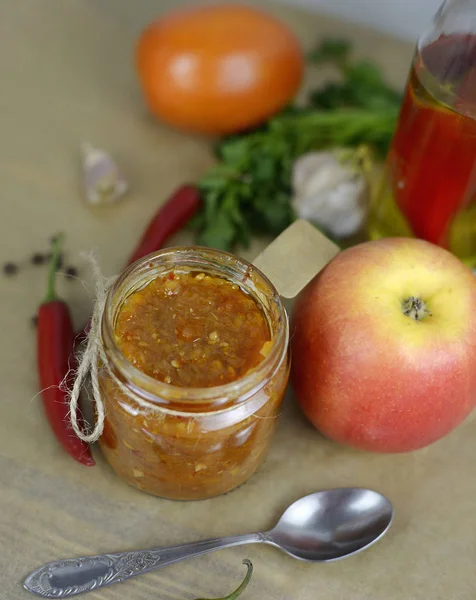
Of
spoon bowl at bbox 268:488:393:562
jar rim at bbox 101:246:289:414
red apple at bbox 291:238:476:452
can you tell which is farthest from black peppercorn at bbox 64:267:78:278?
spoon bowl at bbox 268:488:393:562

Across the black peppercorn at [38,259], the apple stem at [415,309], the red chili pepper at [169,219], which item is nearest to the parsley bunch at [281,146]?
the red chili pepper at [169,219]

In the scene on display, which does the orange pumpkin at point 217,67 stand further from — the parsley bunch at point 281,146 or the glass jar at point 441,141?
the glass jar at point 441,141

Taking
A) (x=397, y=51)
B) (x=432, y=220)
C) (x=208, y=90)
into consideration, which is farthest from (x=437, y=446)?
(x=397, y=51)

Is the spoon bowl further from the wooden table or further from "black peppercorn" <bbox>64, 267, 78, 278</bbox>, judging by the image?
"black peppercorn" <bbox>64, 267, 78, 278</bbox>

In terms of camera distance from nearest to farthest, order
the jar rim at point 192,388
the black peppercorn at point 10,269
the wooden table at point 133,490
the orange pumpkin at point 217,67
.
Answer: the jar rim at point 192,388 → the wooden table at point 133,490 → the black peppercorn at point 10,269 → the orange pumpkin at point 217,67

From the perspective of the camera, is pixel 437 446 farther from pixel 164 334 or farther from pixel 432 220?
pixel 164 334

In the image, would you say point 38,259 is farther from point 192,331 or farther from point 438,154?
point 438,154

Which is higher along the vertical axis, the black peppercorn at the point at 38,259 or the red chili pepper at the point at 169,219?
the red chili pepper at the point at 169,219

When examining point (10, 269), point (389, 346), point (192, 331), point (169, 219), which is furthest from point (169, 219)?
point (389, 346)
